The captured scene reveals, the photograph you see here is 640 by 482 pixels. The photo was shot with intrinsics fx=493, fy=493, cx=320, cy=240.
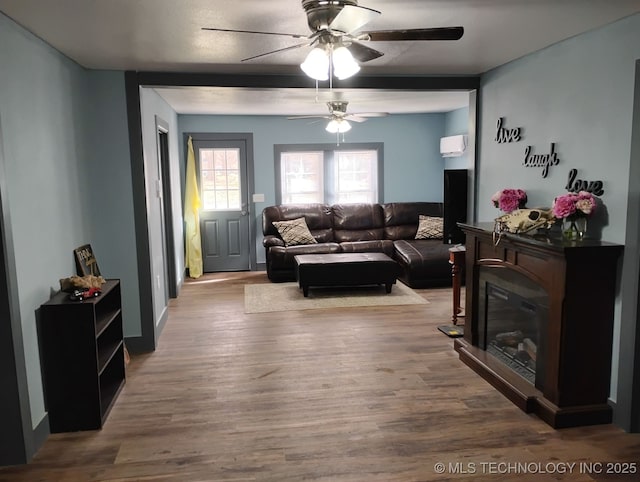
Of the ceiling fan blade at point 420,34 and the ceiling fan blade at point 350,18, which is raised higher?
the ceiling fan blade at point 350,18

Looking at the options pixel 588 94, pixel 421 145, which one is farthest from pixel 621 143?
pixel 421 145

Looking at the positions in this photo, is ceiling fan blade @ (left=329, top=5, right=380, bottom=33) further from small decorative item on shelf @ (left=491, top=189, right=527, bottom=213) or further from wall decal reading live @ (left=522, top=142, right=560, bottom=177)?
small decorative item on shelf @ (left=491, top=189, right=527, bottom=213)

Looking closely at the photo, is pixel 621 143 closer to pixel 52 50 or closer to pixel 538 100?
pixel 538 100

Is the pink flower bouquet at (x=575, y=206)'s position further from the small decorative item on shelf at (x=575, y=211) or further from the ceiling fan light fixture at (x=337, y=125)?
the ceiling fan light fixture at (x=337, y=125)

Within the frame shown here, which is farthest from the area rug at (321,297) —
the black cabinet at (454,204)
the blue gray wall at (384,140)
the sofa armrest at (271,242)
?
the blue gray wall at (384,140)

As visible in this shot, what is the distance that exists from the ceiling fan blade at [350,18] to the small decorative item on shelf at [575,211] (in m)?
1.55

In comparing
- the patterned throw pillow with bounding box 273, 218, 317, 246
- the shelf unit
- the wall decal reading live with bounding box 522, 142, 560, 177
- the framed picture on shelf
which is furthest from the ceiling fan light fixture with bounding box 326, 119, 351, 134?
the shelf unit

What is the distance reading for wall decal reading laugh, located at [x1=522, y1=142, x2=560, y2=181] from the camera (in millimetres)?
3350

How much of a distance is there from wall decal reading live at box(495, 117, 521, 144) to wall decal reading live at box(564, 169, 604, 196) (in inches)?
29.8

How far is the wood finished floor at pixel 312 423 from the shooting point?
2.49 meters

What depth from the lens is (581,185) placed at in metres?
3.06

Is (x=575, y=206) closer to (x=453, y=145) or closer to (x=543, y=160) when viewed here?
(x=543, y=160)

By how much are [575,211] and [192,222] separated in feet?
18.0

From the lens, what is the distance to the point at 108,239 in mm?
4035
